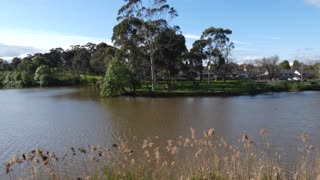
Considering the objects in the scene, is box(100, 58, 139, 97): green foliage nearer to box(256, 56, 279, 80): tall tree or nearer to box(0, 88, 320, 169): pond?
box(0, 88, 320, 169): pond

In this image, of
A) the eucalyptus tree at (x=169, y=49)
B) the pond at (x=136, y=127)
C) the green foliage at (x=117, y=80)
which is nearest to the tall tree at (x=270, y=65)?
the eucalyptus tree at (x=169, y=49)

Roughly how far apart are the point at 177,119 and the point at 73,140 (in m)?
7.93

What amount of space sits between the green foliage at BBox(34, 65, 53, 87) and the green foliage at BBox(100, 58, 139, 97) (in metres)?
37.0

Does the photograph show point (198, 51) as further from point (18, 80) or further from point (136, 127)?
point (136, 127)

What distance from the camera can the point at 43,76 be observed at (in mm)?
75188

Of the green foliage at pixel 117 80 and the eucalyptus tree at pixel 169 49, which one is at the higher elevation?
the eucalyptus tree at pixel 169 49

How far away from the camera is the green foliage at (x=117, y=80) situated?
41188 millimetres

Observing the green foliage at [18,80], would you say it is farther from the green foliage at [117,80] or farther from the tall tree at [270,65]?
the tall tree at [270,65]

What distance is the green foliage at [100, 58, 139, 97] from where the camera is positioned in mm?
41188

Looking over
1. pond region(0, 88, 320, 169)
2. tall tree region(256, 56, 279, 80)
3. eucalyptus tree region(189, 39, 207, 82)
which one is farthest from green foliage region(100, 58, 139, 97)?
tall tree region(256, 56, 279, 80)

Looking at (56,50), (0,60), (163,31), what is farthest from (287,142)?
(0,60)

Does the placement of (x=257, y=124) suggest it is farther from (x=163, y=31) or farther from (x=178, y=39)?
(x=178, y=39)

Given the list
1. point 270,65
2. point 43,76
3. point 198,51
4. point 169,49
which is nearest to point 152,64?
point 169,49

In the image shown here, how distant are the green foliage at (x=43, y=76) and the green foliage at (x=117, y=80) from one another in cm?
3703
